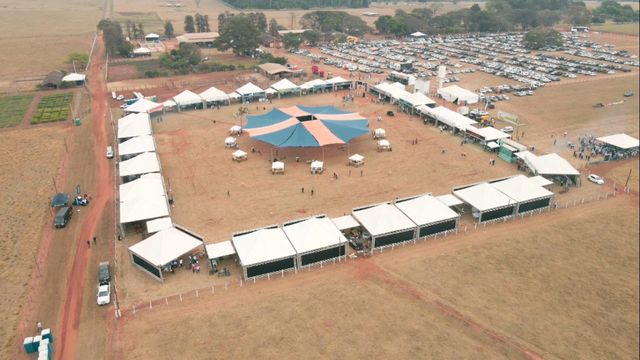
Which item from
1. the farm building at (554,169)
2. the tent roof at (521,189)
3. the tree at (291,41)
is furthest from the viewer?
the tree at (291,41)

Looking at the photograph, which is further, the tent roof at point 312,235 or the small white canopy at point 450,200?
the small white canopy at point 450,200

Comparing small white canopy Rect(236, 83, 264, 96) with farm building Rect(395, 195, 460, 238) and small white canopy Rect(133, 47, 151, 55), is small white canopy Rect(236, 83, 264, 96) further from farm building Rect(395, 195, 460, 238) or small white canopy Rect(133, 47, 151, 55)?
small white canopy Rect(133, 47, 151, 55)

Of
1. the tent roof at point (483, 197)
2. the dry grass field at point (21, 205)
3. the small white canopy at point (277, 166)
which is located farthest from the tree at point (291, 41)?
the tent roof at point (483, 197)

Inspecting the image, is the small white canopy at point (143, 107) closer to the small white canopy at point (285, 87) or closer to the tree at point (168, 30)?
the small white canopy at point (285, 87)

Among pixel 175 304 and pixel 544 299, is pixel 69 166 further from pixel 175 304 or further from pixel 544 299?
pixel 544 299

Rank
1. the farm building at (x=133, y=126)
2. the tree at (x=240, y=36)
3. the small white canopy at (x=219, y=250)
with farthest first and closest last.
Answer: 1. the tree at (x=240, y=36)
2. the farm building at (x=133, y=126)
3. the small white canopy at (x=219, y=250)

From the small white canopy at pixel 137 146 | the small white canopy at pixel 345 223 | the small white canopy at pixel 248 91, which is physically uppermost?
the small white canopy at pixel 248 91

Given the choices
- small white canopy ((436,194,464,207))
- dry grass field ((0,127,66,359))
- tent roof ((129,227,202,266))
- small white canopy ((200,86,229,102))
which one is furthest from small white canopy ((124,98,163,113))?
small white canopy ((436,194,464,207))
